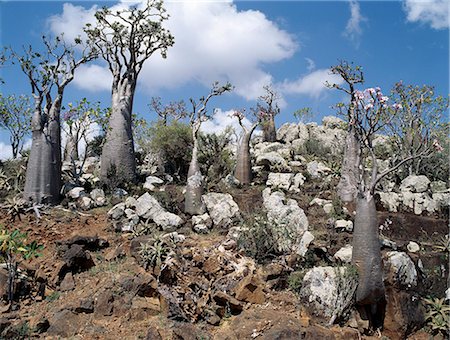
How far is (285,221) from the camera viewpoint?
6934 millimetres

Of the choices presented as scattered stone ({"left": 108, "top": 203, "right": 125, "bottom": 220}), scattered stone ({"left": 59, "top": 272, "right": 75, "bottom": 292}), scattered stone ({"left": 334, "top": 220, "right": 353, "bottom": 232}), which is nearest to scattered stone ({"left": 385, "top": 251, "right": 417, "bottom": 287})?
scattered stone ({"left": 334, "top": 220, "right": 353, "bottom": 232})

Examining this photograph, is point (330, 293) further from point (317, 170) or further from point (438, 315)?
point (317, 170)

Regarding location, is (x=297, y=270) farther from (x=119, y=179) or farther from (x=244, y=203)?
(x=119, y=179)

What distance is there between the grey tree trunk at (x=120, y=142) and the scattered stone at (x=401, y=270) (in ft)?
22.2

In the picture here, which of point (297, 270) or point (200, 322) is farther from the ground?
point (297, 270)

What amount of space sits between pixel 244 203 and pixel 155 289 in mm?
3636

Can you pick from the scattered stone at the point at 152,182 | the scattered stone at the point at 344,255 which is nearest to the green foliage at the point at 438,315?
the scattered stone at the point at 344,255

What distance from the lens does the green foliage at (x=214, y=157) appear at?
35.7ft

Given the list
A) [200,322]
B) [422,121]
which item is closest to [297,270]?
[200,322]

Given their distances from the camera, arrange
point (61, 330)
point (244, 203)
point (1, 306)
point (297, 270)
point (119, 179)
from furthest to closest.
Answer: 1. point (119, 179)
2. point (244, 203)
3. point (297, 270)
4. point (1, 306)
5. point (61, 330)

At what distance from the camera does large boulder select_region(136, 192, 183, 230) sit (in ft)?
24.0

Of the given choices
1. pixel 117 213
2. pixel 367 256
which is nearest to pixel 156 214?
pixel 117 213

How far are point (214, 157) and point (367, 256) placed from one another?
6498mm

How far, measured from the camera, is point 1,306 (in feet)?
16.3
